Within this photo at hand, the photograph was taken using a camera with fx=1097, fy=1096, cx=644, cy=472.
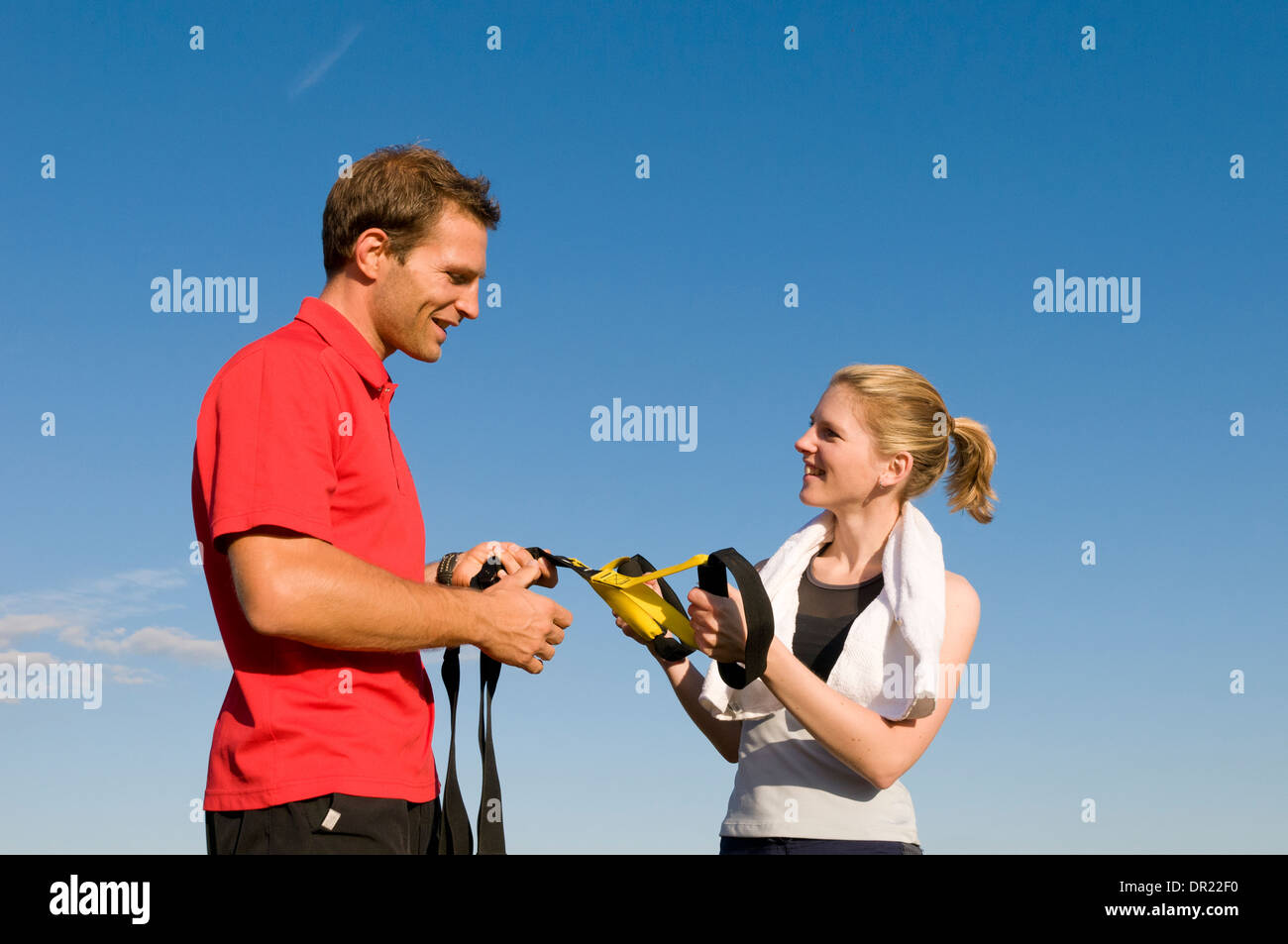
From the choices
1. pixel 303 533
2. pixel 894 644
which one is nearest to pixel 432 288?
pixel 303 533

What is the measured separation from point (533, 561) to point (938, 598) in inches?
63.4

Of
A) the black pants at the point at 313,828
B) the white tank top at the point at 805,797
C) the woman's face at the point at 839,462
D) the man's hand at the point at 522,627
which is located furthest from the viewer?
the woman's face at the point at 839,462

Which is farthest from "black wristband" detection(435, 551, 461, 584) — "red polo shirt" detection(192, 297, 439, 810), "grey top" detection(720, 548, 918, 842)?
"grey top" detection(720, 548, 918, 842)

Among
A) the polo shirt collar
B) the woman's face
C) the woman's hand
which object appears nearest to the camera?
the polo shirt collar

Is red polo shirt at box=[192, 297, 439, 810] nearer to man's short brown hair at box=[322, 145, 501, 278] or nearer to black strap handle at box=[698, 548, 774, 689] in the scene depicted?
man's short brown hair at box=[322, 145, 501, 278]

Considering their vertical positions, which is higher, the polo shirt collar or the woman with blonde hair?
the polo shirt collar

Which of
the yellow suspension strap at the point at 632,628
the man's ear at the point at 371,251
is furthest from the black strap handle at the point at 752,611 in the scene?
the man's ear at the point at 371,251

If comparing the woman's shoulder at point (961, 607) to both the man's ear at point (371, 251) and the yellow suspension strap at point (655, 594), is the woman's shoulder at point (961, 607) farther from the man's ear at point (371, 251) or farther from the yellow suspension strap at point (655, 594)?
the man's ear at point (371, 251)

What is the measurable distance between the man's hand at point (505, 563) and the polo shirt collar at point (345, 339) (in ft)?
3.04

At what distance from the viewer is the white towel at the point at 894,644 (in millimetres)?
4195

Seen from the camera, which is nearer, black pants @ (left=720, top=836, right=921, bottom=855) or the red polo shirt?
the red polo shirt

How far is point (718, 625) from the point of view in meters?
3.96

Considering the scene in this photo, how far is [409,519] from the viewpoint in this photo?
12.3 ft

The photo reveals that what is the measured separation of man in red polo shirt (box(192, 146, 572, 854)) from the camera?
321 cm
